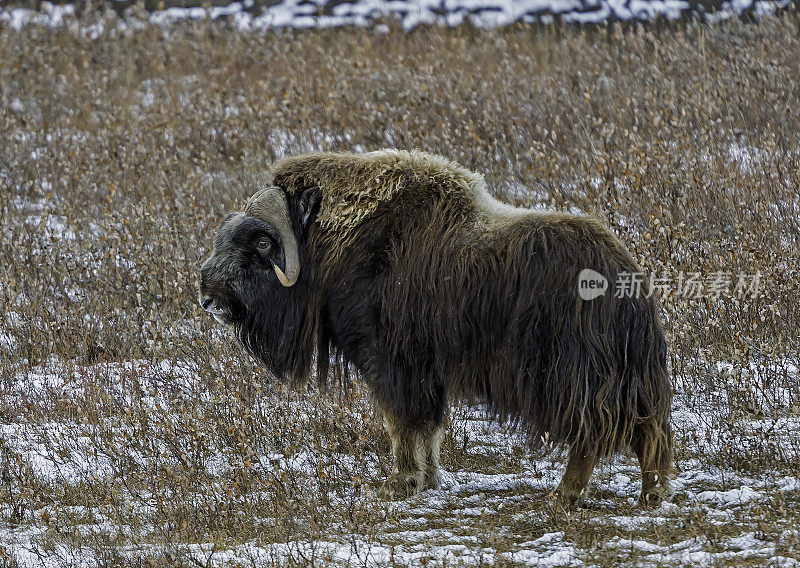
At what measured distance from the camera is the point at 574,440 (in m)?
3.09

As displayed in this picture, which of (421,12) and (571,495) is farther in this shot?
(421,12)

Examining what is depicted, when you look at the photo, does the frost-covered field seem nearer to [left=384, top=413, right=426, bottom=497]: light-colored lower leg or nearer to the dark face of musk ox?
[left=384, top=413, right=426, bottom=497]: light-colored lower leg

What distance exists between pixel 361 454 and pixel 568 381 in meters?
1.17

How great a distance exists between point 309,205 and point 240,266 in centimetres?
37

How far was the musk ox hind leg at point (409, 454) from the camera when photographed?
11.5 ft

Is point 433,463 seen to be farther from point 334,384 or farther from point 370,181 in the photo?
point 370,181

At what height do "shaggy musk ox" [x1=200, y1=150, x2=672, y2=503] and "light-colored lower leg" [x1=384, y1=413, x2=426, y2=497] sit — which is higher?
"shaggy musk ox" [x1=200, y1=150, x2=672, y2=503]

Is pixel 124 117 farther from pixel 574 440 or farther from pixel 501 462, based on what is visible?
pixel 574 440

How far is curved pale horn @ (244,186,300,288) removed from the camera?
353 centimetres

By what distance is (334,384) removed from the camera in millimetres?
4133

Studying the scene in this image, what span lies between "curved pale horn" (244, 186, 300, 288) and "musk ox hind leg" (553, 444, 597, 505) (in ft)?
4.12

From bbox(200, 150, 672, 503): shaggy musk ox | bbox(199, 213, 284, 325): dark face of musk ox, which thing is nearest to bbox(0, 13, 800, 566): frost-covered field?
bbox(200, 150, 672, 503): shaggy musk ox

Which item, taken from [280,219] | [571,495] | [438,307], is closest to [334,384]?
[280,219]

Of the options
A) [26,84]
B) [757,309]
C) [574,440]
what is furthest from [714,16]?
[574,440]
